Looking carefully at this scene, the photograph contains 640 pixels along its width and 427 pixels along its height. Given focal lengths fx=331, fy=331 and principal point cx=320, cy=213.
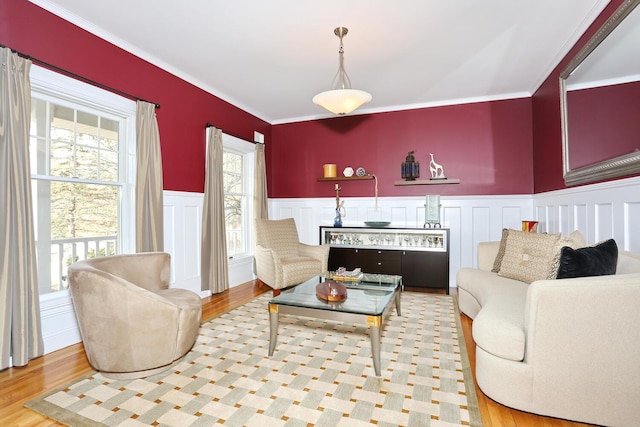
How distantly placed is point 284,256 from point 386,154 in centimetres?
225

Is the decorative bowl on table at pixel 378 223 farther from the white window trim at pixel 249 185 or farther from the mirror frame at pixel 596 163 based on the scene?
the mirror frame at pixel 596 163

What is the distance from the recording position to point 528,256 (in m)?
2.87

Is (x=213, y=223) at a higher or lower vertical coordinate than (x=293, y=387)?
higher

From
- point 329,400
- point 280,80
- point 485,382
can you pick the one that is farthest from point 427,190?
point 329,400

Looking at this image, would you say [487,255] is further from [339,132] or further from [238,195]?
[238,195]

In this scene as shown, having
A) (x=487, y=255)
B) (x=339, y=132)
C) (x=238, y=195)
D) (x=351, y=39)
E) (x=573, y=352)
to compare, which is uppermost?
(x=351, y=39)

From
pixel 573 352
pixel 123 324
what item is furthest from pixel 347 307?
pixel 123 324

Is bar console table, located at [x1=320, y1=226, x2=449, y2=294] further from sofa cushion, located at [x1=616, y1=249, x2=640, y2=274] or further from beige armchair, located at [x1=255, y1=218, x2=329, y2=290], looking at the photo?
sofa cushion, located at [x1=616, y1=249, x2=640, y2=274]

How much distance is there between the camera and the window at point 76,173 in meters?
2.72

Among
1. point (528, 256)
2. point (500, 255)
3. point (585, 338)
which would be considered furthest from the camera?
point (500, 255)

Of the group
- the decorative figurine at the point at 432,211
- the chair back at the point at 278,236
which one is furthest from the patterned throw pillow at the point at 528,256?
the chair back at the point at 278,236

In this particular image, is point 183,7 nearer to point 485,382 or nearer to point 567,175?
point 485,382

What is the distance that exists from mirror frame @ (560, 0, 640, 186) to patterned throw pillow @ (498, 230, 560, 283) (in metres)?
0.59

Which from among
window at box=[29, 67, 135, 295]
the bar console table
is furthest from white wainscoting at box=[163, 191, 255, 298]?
the bar console table
